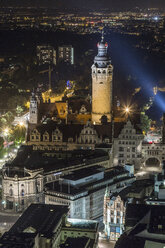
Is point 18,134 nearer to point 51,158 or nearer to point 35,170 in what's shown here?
point 51,158

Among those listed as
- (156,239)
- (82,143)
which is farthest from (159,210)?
(82,143)

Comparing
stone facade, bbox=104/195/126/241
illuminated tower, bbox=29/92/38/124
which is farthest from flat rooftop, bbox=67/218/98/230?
illuminated tower, bbox=29/92/38/124

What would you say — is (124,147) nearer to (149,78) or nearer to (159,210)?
(159,210)

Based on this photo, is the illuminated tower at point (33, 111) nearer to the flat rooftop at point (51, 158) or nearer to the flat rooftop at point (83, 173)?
the flat rooftop at point (51, 158)

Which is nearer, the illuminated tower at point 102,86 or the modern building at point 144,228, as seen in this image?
the modern building at point 144,228

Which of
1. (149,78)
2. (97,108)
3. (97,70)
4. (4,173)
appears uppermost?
(149,78)

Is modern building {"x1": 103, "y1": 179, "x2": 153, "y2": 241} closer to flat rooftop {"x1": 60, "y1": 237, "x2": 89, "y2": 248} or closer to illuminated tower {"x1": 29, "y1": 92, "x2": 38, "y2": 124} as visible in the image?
flat rooftop {"x1": 60, "y1": 237, "x2": 89, "y2": 248}

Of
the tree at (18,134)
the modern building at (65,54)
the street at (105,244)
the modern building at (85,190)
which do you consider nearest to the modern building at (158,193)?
the street at (105,244)
